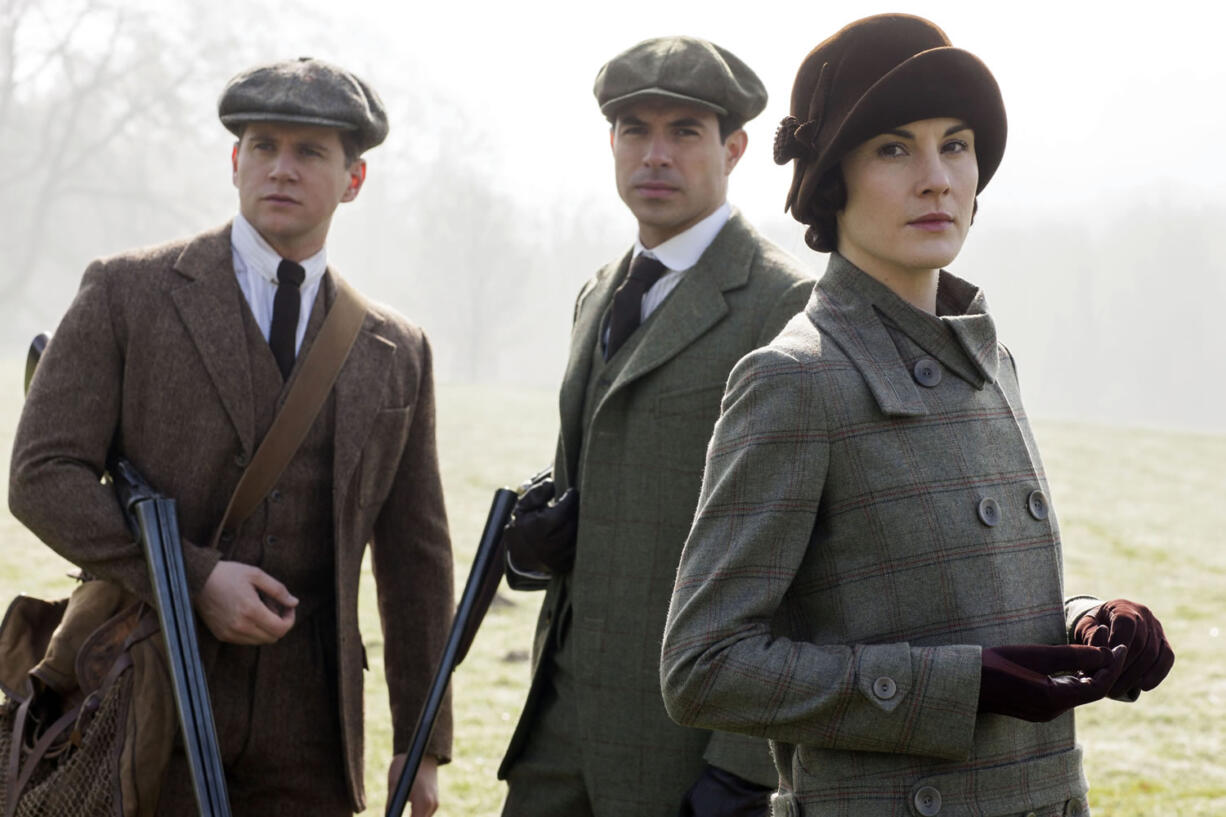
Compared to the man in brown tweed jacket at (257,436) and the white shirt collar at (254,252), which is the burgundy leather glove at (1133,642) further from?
the white shirt collar at (254,252)

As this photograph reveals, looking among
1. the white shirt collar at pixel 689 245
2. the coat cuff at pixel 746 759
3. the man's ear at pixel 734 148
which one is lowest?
the coat cuff at pixel 746 759

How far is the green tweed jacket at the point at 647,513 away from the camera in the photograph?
3248 mm

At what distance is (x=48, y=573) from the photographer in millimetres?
10359

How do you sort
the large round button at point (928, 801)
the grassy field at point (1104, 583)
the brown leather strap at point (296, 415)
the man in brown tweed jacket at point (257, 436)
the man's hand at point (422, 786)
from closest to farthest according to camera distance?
the large round button at point (928, 801), the man in brown tweed jacket at point (257, 436), the brown leather strap at point (296, 415), the man's hand at point (422, 786), the grassy field at point (1104, 583)

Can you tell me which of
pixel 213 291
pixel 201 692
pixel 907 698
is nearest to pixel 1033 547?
pixel 907 698

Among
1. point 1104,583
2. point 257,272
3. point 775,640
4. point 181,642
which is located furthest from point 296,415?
point 1104,583

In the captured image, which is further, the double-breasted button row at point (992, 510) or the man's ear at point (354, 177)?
the man's ear at point (354, 177)

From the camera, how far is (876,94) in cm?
209

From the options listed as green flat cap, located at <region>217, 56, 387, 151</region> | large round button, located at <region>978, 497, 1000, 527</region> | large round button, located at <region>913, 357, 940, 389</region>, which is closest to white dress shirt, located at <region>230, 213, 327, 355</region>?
green flat cap, located at <region>217, 56, 387, 151</region>

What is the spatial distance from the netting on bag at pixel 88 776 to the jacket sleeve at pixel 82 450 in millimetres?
279

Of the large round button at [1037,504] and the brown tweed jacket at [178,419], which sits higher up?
the brown tweed jacket at [178,419]

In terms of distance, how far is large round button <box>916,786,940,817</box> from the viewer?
6.39 ft

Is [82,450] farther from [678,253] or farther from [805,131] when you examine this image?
[805,131]

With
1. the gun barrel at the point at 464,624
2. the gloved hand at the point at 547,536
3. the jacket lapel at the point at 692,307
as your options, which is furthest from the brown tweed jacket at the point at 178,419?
the jacket lapel at the point at 692,307
